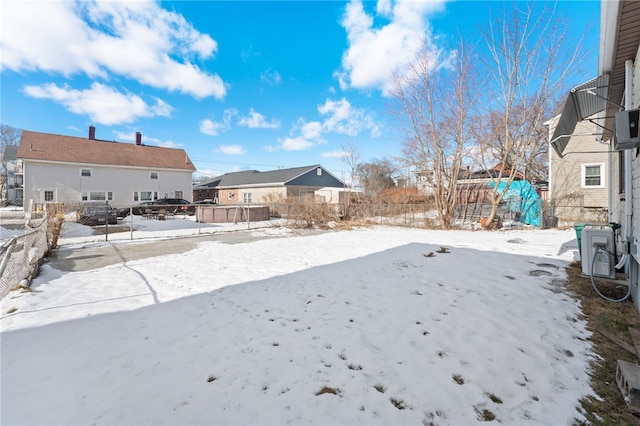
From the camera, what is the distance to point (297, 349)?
3131mm

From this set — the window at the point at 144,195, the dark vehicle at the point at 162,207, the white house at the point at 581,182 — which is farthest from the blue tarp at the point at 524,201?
the window at the point at 144,195

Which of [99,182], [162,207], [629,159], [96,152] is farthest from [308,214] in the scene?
[96,152]

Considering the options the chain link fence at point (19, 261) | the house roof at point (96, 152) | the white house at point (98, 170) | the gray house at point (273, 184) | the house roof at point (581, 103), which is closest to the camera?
the chain link fence at point (19, 261)

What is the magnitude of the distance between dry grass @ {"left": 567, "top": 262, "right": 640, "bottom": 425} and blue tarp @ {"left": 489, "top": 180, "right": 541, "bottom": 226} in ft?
36.8

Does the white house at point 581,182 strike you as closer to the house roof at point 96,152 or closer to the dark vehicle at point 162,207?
the dark vehicle at point 162,207

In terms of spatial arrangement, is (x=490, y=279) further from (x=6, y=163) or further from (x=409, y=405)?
(x=6, y=163)

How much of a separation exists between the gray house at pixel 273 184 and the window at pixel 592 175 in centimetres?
1731

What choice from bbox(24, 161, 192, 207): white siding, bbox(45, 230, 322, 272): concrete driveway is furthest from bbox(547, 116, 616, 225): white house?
bbox(24, 161, 192, 207): white siding

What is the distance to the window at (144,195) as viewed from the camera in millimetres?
28413

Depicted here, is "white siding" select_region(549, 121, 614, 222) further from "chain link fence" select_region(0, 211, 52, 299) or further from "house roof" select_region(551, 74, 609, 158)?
"chain link fence" select_region(0, 211, 52, 299)

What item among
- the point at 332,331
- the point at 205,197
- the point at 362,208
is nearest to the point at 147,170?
the point at 205,197

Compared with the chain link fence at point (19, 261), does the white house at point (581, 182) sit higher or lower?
higher

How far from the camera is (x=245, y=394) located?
2.44 m

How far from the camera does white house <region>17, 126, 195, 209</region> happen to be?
78.7 feet
